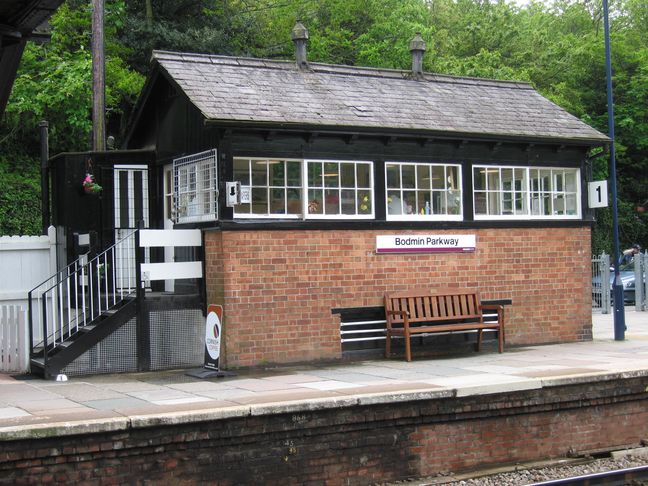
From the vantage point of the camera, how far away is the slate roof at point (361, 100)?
41.4ft

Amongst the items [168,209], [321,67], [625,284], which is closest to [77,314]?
[168,209]

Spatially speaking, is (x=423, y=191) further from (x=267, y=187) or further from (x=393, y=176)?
(x=267, y=187)

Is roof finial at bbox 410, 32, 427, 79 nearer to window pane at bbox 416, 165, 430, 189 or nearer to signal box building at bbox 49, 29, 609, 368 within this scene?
signal box building at bbox 49, 29, 609, 368

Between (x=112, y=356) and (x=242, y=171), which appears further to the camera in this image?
(x=242, y=171)

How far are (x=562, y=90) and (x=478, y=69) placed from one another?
13.5ft

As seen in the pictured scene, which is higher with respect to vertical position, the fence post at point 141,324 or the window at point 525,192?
the window at point 525,192

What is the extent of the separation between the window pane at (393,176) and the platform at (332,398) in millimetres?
2757

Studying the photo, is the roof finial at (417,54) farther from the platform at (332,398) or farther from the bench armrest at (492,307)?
the platform at (332,398)

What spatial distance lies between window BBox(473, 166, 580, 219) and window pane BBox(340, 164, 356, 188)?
2.29 m

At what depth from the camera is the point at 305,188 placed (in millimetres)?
12789

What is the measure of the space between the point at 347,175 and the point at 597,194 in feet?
15.9

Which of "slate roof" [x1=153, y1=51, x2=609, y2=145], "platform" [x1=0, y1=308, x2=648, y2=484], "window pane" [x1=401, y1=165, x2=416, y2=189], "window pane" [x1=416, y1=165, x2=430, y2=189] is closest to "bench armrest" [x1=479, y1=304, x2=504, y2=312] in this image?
"platform" [x1=0, y1=308, x2=648, y2=484]

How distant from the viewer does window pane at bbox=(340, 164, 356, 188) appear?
1314 cm

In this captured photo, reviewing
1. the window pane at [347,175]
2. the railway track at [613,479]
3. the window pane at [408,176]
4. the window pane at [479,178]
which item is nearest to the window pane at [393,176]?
the window pane at [408,176]
